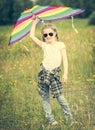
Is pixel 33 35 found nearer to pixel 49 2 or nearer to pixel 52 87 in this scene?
pixel 52 87

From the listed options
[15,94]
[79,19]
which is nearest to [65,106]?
[15,94]

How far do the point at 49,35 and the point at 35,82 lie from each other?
0.79 m

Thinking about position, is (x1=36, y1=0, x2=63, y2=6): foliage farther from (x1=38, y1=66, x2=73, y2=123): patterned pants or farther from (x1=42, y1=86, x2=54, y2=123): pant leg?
(x1=42, y1=86, x2=54, y2=123): pant leg

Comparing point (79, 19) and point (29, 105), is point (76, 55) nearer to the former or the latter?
point (79, 19)

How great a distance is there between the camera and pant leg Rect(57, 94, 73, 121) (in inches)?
116

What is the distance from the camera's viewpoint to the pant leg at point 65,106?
9.70ft

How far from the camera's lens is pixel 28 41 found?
3805 mm

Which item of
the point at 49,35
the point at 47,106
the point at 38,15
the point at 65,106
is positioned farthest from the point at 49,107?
the point at 38,15

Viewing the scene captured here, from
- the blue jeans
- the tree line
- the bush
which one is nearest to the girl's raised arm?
the blue jeans

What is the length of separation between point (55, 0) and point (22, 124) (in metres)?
1.37

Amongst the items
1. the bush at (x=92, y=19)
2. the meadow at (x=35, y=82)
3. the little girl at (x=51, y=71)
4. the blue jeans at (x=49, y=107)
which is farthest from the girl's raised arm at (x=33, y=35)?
the bush at (x=92, y=19)

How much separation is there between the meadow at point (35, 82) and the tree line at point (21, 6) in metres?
0.09

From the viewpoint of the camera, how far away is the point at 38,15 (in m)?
3.32

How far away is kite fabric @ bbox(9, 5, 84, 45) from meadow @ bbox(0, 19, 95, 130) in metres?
0.13
